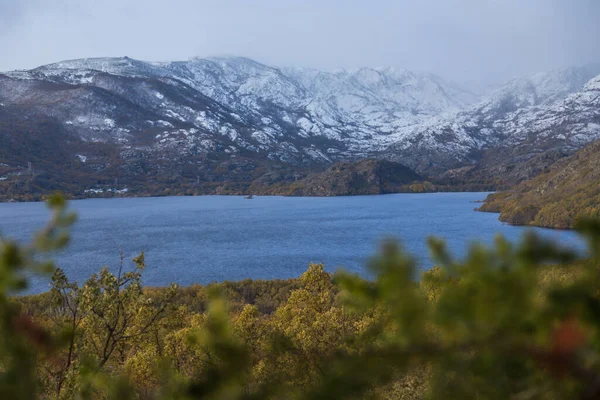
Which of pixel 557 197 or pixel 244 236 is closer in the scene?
pixel 244 236

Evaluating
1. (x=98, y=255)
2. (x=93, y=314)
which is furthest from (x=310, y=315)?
(x=98, y=255)

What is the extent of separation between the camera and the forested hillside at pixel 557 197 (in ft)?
227

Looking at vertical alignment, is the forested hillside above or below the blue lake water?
above

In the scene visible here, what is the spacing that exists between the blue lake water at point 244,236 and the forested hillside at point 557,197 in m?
4.95

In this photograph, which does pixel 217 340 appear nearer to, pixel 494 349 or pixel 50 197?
pixel 494 349

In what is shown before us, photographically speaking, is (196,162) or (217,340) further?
(196,162)

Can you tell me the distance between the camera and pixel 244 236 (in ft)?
213

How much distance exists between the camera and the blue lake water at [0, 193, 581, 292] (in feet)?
151

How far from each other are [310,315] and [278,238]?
48.9 meters

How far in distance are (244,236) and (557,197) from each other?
172 feet

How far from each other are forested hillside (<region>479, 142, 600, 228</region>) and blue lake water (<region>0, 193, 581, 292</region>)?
195 inches

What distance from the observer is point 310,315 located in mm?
14039

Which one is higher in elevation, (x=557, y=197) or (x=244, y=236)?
(x=557, y=197)

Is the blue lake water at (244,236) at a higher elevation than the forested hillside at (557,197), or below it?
below
